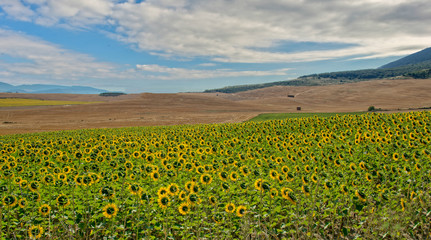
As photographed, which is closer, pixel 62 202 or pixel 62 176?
pixel 62 202

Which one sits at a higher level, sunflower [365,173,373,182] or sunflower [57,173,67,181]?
sunflower [57,173,67,181]

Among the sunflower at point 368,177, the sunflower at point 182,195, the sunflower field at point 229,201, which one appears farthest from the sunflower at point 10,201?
the sunflower at point 368,177

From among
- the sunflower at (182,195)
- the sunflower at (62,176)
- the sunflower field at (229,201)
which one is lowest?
the sunflower field at (229,201)

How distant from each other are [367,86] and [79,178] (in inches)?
4740

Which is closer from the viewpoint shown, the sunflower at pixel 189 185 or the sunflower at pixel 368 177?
the sunflower at pixel 189 185

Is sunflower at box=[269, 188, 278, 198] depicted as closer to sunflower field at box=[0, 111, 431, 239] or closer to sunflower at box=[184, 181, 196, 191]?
sunflower field at box=[0, 111, 431, 239]

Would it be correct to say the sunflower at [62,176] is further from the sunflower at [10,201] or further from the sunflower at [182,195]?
the sunflower at [182,195]

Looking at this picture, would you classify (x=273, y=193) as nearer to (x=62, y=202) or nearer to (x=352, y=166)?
(x=352, y=166)

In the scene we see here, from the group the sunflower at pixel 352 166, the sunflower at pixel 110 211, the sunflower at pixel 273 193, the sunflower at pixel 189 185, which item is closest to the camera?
the sunflower at pixel 110 211

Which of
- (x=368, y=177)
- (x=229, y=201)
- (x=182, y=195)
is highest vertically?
(x=182, y=195)

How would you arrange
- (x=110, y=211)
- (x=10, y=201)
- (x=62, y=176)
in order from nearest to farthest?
(x=110, y=211) → (x=10, y=201) → (x=62, y=176)

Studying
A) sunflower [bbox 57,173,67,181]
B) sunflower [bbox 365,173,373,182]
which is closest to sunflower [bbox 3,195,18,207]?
sunflower [bbox 57,173,67,181]

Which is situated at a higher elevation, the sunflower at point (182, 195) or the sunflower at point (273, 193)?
the sunflower at point (182, 195)

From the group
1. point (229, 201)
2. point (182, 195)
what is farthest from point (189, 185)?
point (229, 201)
